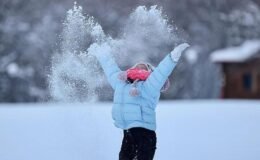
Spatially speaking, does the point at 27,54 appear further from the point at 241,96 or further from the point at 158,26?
the point at 158,26

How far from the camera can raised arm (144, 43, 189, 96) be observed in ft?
15.4

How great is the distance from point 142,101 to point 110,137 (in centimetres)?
301

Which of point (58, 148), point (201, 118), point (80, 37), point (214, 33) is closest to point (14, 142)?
point (58, 148)

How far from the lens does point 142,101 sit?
4801 millimetres

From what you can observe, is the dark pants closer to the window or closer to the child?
the child

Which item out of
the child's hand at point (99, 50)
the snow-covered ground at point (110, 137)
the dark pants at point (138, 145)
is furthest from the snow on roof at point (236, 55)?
the dark pants at point (138, 145)

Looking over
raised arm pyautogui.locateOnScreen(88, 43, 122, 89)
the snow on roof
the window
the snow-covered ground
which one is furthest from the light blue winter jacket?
the window

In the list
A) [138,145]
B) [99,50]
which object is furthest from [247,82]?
[138,145]

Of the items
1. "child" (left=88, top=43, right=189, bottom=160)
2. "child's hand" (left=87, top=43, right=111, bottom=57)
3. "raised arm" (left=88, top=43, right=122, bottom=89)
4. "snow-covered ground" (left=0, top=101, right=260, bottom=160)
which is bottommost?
"snow-covered ground" (left=0, top=101, right=260, bottom=160)

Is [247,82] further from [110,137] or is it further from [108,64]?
[108,64]

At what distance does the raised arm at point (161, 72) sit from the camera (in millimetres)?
4703

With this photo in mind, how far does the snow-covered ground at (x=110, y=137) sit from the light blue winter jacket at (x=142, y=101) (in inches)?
52.0

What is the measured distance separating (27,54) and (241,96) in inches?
409

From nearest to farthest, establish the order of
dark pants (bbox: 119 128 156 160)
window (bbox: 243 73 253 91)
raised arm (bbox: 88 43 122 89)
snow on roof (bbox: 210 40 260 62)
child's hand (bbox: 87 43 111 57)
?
dark pants (bbox: 119 128 156 160) < raised arm (bbox: 88 43 122 89) < child's hand (bbox: 87 43 111 57) < snow on roof (bbox: 210 40 260 62) < window (bbox: 243 73 253 91)
